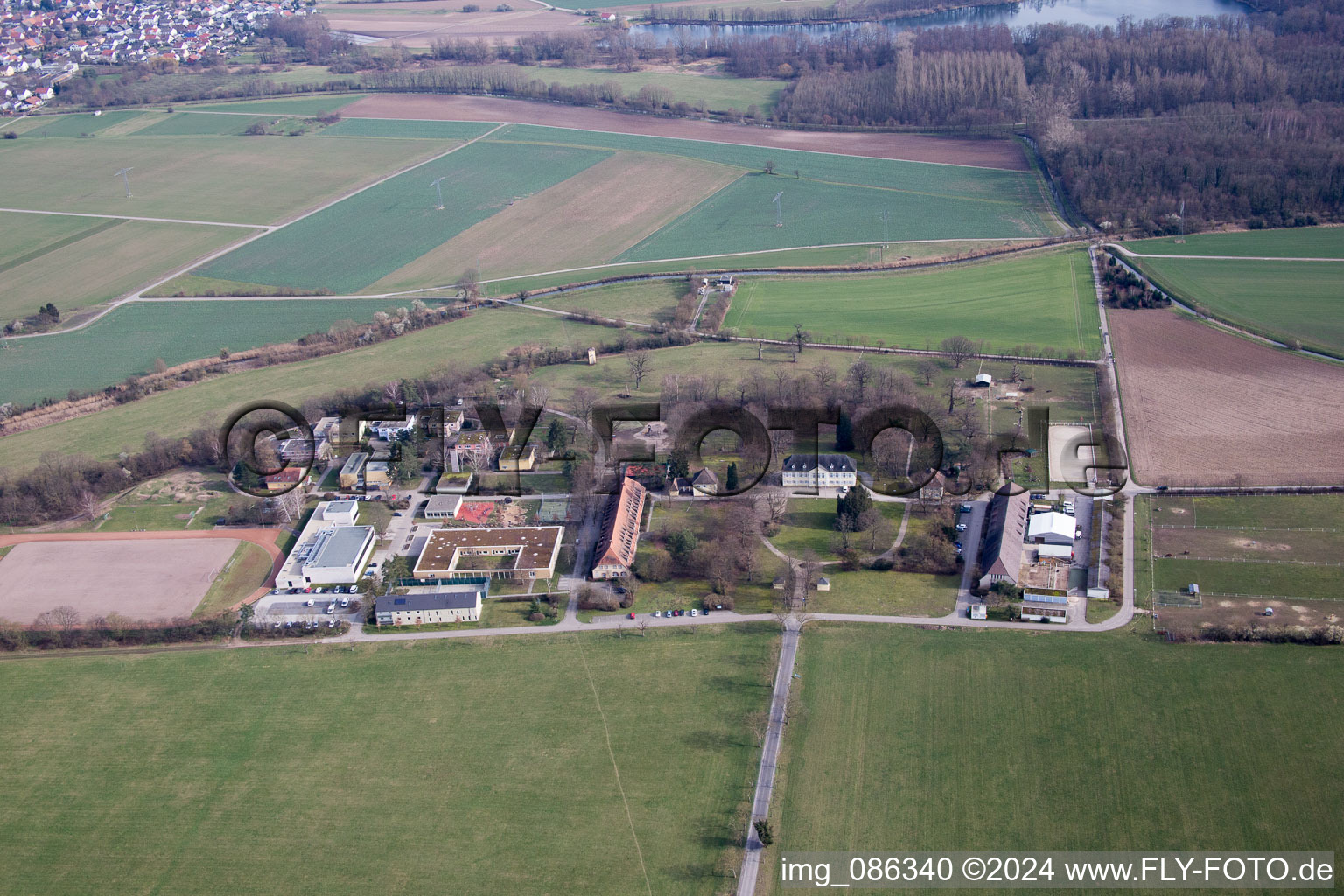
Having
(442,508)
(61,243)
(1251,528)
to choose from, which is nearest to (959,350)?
(1251,528)

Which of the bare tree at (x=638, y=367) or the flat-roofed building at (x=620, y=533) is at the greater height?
the bare tree at (x=638, y=367)

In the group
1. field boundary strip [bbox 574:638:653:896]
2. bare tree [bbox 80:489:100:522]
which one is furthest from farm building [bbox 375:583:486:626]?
bare tree [bbox 80:489:100:522]

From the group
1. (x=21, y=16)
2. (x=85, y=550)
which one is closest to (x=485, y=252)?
(x=85, y=550)

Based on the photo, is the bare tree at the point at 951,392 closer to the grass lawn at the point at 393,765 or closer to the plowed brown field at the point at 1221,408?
the plowed brown field at the point at 1221,408

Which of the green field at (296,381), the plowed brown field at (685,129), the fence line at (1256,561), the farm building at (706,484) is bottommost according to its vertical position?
the fence line at (1256,561)

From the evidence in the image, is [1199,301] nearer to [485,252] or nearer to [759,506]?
[759,506]

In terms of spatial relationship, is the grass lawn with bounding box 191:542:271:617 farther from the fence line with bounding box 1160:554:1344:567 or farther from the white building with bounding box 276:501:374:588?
the fence line with bounding box 1160:554:1344:567

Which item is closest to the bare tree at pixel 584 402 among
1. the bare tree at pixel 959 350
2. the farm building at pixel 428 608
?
the farm building at pixel 428 608
